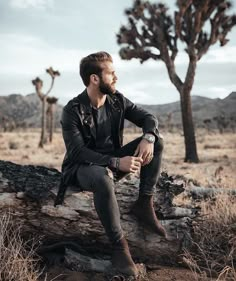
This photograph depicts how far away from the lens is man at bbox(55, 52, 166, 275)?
351 centimetres

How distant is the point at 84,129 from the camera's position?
12.5 feet

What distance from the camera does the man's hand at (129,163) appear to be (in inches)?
141

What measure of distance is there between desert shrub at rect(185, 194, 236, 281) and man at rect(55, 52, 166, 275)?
1.20 ft

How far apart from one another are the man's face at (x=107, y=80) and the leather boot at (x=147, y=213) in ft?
2.96

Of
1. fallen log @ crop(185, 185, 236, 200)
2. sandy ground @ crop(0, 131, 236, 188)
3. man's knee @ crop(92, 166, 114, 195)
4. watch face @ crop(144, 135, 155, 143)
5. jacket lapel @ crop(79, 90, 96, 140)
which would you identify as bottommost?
sandy ground @ crop(0, 131, 236, 188)

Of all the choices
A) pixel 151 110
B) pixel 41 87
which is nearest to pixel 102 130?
pixel 41 87

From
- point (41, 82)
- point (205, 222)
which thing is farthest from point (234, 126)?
point (205, 222)

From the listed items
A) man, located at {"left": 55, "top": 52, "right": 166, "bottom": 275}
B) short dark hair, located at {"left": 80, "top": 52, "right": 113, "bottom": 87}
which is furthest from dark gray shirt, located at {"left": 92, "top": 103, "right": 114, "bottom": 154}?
short dark hair, located at {"left": 80, "top": 52, "right": 113, "bottom": 87}

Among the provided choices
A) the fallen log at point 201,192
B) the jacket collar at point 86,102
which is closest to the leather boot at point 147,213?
the jacket collar at point 86,102

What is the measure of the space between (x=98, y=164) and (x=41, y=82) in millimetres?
24138

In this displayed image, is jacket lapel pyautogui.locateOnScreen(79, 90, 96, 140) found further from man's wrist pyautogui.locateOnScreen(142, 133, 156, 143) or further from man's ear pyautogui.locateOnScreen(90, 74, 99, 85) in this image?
man's wrist pyautogui.locateOnScreen(142, 133, 156, 143)

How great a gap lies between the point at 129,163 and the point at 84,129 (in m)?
0.50

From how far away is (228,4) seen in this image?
1520 cm

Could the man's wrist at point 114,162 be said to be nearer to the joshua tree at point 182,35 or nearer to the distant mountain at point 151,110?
the joshua tree at point 182,35
